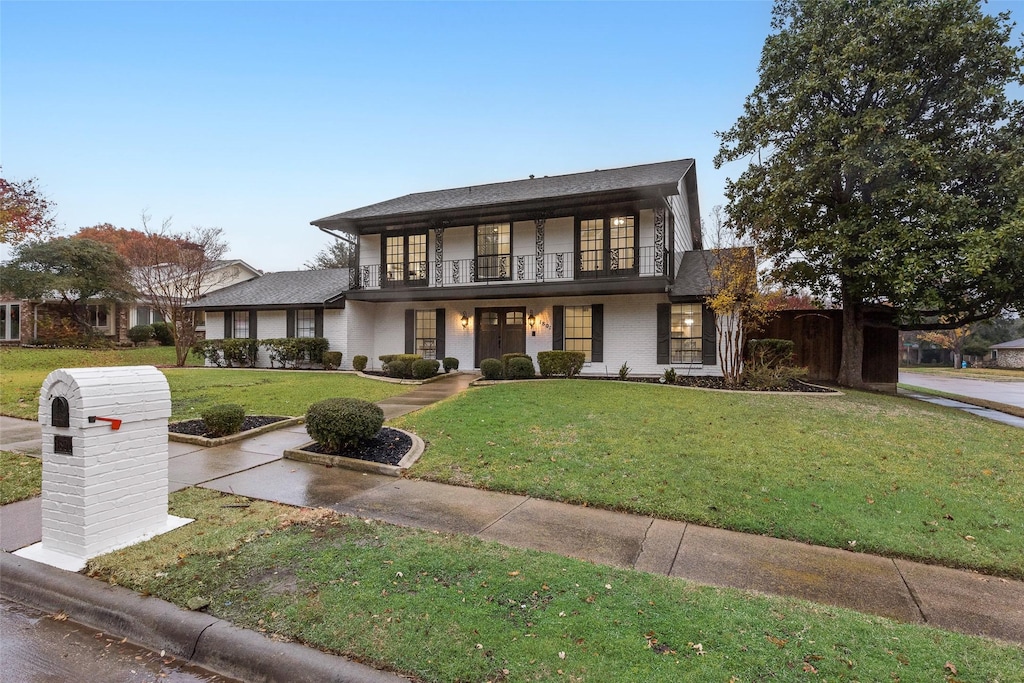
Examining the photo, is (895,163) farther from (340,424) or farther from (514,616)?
(514,616)

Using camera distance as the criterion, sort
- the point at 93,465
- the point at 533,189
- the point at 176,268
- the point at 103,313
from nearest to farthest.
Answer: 1. the point at 93,465
2. the point at 533,189
3. the point at 176,268
4. the point at 103,313

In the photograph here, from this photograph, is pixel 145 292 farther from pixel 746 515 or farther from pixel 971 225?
pixel 971 225

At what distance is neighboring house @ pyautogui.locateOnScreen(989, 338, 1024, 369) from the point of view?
3766 cm

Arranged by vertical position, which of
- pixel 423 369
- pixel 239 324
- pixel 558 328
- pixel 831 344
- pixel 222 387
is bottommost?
pixel 222 387

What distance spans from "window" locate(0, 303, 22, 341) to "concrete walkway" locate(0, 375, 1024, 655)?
107 ft

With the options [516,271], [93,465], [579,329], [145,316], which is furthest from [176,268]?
[93,465]

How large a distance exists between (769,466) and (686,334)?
9072 mm

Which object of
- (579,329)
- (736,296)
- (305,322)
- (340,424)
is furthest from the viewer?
(305,322)

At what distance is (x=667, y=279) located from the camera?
13586 millimetres

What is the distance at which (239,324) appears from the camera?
1936cm

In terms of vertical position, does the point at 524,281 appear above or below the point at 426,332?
above

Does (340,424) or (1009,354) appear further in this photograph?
(1009,354)

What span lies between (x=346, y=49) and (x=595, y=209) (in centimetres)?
972

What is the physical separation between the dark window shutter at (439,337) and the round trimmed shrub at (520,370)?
14.5ft
